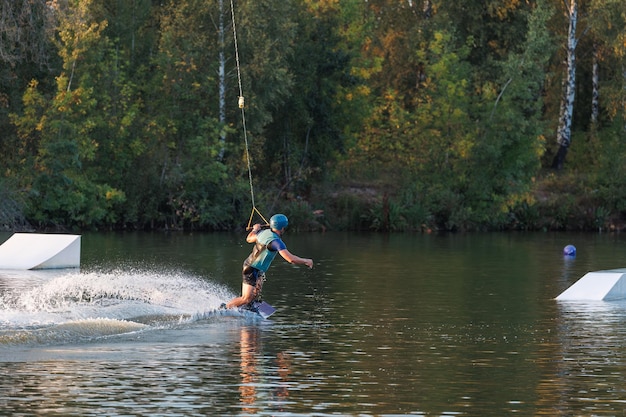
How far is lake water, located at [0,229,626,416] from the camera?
15.6 m

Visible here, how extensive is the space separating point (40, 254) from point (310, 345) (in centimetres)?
1636

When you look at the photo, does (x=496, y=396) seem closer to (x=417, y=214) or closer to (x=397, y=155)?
(x=417, y=214)

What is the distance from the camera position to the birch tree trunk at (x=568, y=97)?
233 feet

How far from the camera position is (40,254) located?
35.5m

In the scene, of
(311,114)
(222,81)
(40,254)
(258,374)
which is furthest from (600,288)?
(311,114)

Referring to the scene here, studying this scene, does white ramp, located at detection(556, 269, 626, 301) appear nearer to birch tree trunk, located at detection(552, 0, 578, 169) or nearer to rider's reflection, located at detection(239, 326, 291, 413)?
rider's reflection, located at detection(239, 326, 291, 413)

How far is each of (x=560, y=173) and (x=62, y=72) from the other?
1069 inches

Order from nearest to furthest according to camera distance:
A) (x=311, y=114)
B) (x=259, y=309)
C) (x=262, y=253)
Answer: (x=262, y=253), (x=259, y=309), (x=311, y=114)

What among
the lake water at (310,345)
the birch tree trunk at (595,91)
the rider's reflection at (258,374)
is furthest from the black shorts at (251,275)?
the birch tree trunk at (595,91)

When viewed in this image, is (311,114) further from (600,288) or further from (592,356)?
(592,356)

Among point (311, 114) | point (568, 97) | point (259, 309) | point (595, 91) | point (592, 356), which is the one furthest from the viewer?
point (595, 91)

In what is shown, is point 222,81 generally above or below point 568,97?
below

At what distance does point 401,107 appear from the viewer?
74938 millimetres

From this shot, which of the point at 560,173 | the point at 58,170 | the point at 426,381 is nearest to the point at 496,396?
the point at 426,381
